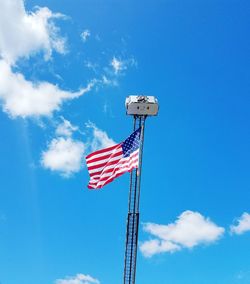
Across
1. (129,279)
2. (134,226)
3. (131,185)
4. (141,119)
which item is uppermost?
(141,119)

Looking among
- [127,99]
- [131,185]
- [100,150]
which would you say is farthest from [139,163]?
[127,99]

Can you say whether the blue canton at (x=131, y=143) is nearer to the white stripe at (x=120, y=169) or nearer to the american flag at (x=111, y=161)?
the american flag at (x=111, y=161)

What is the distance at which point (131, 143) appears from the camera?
3500 cm

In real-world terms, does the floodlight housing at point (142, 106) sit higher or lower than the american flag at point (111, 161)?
higher

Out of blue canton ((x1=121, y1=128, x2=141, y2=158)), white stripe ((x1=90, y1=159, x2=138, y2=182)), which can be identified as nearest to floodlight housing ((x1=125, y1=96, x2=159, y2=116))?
blue canton ((x1=121, y1=128, x2=141, y2=158))

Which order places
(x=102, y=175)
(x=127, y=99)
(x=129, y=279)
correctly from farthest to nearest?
(x=127, y=99), (x=102, y=175), (x=129, y=279)

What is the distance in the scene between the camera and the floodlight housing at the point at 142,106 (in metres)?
36.6

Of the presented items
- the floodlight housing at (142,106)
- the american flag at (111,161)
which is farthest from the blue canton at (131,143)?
the floodlight housing at (142,106)

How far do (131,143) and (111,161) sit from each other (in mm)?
1780

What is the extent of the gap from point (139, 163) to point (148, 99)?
5.79 metres

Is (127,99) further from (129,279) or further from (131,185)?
(129,279)

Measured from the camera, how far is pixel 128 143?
3512 centimetres

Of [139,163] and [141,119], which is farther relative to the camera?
[141,119]

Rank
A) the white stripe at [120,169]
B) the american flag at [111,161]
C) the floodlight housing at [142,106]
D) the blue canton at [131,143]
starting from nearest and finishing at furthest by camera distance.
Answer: the white stripe at [120,169]
the american flag at [111,161]
the blue canton at [131,143]
the floodlight housing at [142,106]
